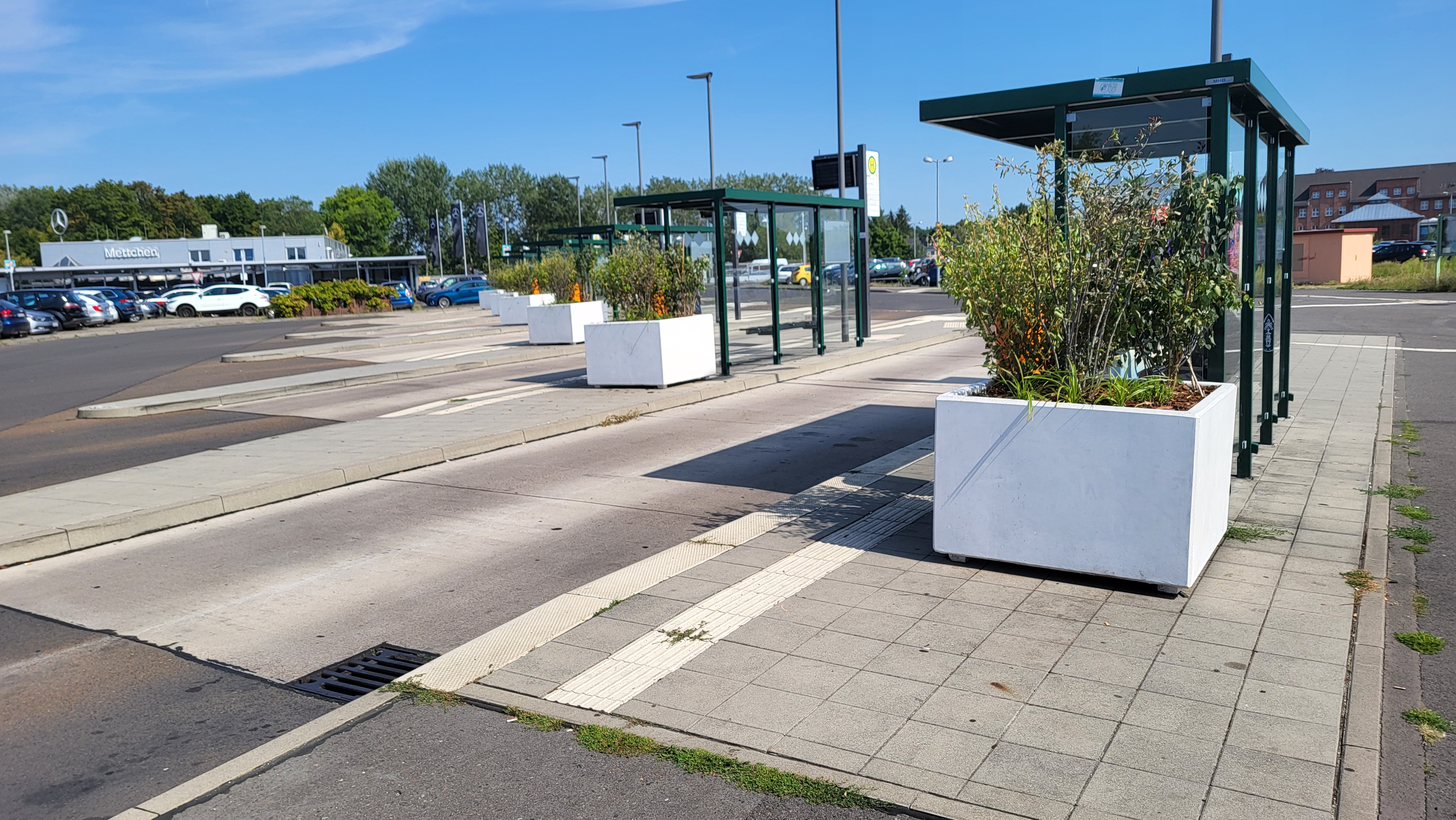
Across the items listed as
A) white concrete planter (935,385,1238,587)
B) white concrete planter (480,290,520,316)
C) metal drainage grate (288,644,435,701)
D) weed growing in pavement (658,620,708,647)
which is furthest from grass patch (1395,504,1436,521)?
white concrete planter (480,290,520,316)

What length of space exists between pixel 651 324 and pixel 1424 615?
10712mm

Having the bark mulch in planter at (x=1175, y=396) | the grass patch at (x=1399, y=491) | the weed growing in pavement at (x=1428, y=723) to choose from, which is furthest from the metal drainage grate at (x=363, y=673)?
the grass patch at (x=1399, y=491)

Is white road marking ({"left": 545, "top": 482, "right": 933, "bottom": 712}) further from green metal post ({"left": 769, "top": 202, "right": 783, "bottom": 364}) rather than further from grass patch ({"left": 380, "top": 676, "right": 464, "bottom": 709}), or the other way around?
green metal post ({"left": 769, "top": 202, "right": 783, "bottom": 364})

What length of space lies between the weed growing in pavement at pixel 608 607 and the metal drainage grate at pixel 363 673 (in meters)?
0.81

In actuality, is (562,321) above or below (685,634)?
above

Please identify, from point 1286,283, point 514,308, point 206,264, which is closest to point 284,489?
point 1286,283

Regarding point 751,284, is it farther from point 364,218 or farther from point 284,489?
point 364,218

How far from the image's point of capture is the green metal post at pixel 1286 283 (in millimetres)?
9609

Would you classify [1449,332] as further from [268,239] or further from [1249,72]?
[268,239]

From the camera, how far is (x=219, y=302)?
1991 inches

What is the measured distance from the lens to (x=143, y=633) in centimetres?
530

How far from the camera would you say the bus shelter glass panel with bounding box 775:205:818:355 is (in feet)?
58.0

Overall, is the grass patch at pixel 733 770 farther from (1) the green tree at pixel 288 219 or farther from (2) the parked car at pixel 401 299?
(1) the green tree at pixel 288 219

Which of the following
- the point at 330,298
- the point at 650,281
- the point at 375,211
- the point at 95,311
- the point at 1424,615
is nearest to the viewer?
the point at 1424,615
